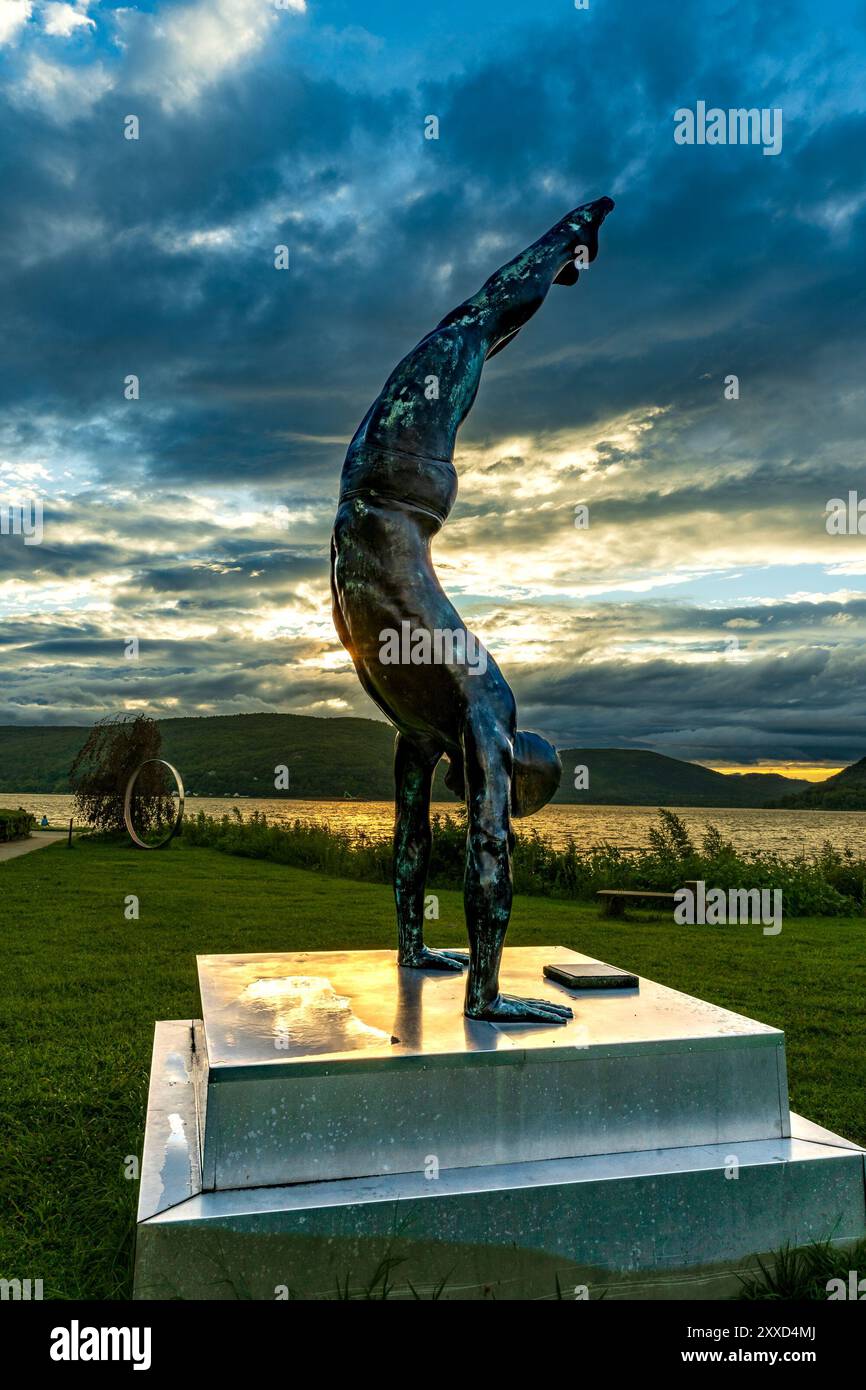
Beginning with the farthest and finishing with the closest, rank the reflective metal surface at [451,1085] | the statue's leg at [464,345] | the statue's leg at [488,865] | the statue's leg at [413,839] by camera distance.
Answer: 1. the statue's leg at [413,839]
2. the statue's leg at [464,345]
3. the statue's leg at [488,865]
4. the reflective metal surface at [451,1085]

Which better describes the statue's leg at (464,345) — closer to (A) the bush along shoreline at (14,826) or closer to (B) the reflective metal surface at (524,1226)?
(B) the reflective metal surface at (524,1226)

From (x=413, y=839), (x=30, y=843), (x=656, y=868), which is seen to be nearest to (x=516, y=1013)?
(x=413, y=839)

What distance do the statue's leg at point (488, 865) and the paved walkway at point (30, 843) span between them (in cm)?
1869

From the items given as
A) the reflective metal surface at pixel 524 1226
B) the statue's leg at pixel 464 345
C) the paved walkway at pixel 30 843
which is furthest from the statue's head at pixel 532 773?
the paved walkway at pixel 30 843

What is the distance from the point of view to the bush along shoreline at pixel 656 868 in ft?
51.8

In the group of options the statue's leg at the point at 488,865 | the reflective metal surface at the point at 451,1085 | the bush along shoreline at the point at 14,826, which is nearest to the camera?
the reflective metal surface at the point at 451,1085

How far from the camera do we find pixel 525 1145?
3.57m

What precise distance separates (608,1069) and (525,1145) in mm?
408

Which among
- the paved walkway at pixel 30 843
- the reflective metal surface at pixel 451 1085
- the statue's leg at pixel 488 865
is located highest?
the statue's leg at pixel 488 865

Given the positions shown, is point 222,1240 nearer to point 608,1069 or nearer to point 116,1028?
point 608,1069

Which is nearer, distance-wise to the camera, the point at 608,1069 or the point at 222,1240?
the point at 222,1240

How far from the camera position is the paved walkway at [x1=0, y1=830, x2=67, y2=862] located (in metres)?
22.3
